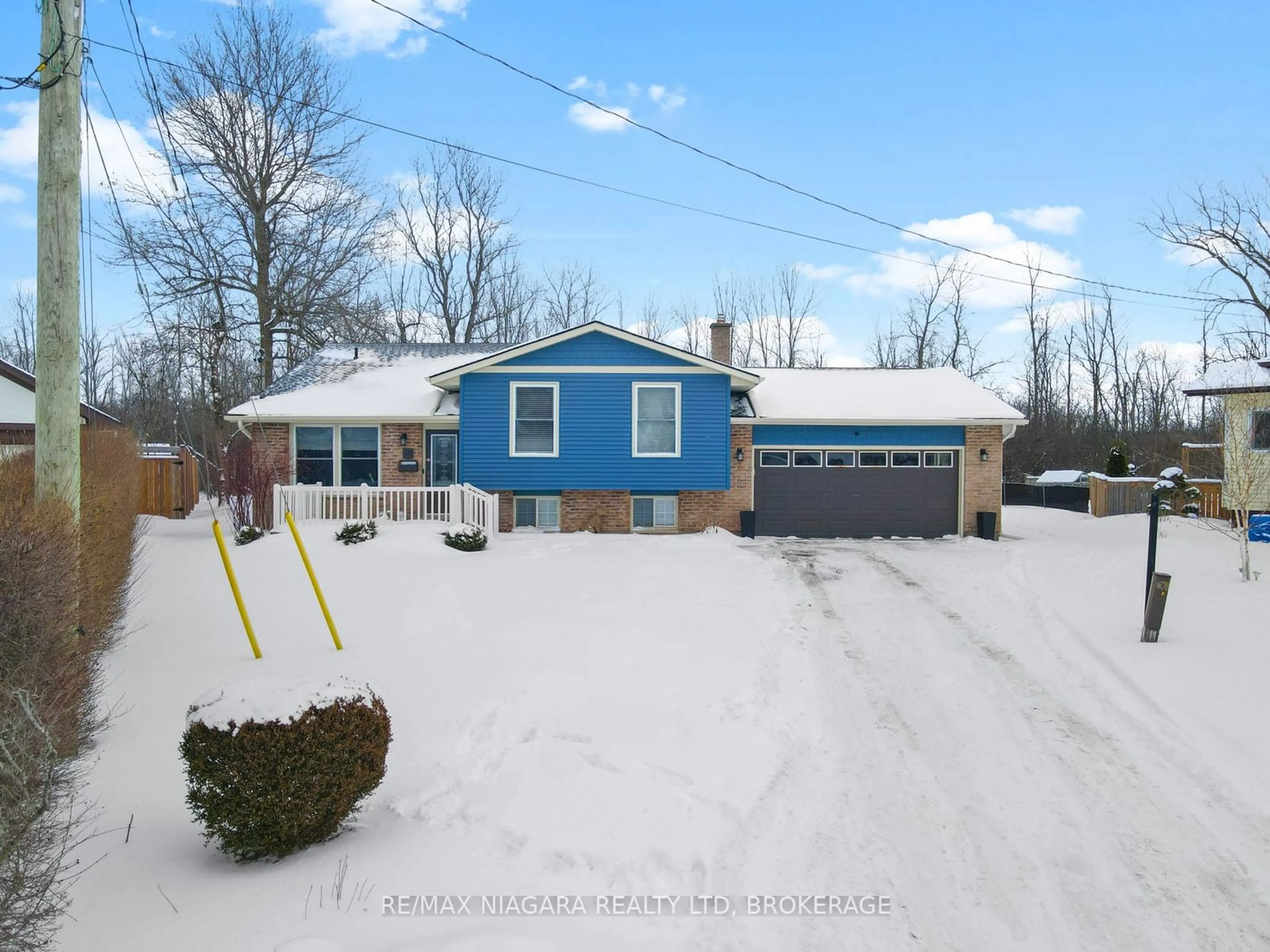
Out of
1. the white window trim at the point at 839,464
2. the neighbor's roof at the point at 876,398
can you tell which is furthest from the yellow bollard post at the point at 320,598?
the white window trim at the point at 839,464

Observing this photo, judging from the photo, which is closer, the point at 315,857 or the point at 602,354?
the point at 315,857

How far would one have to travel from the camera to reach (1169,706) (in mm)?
7512

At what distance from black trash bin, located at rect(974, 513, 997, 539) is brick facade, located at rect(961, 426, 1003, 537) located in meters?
0.12

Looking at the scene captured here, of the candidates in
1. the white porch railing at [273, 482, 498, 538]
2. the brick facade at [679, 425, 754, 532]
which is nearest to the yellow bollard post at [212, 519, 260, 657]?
the white porch railing at [273, 482, 498, 538]

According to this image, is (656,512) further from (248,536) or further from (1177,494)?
(1177,494)

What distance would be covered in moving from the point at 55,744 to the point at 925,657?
26.6ft

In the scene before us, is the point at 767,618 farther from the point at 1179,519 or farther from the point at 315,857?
the point at 1179,519

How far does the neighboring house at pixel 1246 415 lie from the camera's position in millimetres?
16062

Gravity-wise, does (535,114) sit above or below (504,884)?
above

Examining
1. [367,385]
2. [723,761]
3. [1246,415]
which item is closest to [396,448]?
[367,385]

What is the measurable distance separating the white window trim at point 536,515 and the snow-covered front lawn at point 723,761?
17.2 feet

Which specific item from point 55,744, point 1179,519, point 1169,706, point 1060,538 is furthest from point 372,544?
point 1179,519

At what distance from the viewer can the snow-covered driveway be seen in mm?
4523

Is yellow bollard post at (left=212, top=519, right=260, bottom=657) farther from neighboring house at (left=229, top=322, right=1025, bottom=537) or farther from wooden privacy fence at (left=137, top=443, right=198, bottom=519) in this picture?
wooden privacy fence at (left=137, top=443, right=198, bottom=519)
